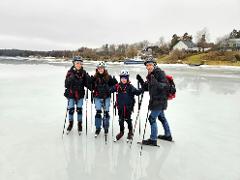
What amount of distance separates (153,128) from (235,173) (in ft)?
5.39

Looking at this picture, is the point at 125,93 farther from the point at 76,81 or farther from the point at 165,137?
the point at 165,137

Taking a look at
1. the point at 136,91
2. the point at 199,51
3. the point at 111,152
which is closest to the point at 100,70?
the point at 136,91

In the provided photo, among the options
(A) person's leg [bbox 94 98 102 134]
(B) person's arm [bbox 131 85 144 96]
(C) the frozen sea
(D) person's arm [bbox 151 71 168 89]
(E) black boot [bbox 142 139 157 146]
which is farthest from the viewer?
(A) person's leg [bbox 94 98 102 134]

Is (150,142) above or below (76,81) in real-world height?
below

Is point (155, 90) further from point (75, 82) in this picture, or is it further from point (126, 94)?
point (75, 82)

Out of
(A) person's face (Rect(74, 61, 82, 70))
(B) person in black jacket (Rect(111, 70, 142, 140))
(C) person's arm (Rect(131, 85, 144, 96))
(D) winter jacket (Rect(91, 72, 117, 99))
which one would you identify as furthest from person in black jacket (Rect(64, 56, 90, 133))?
(C) person's arm (Rect(131, 85, 144, 96))

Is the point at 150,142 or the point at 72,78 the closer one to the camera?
the point at 150,142

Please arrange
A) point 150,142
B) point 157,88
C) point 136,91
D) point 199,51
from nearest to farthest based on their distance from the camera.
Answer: point 157,88 < point 150,142 < point 136,91 < point 199,51

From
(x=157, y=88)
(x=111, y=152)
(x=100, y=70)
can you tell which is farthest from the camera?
(x=100, y=70)

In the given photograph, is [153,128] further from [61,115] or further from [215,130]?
[61,115]

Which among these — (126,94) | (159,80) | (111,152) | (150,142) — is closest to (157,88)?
(159,80)

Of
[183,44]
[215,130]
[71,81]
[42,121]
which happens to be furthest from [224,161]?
[183,44]

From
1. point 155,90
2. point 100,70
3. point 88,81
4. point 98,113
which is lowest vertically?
point 98,113

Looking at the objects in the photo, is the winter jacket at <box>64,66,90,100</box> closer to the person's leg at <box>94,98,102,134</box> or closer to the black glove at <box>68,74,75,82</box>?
the black glove at <box>68,74,75,82</box>
